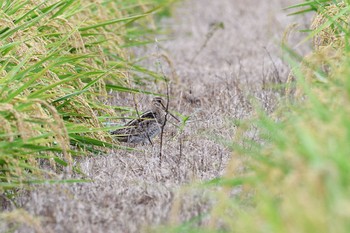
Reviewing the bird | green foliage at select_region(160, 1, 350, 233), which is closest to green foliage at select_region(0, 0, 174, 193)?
the bird

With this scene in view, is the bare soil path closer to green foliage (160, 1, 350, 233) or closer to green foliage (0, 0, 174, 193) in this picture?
green foliage (0, 0, 174, 193)

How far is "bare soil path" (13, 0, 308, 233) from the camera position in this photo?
427 centimetres

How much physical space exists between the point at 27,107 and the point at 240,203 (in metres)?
1.36

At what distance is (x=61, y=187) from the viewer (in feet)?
15.0

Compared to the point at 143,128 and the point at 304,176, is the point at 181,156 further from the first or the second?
the point at 304,176

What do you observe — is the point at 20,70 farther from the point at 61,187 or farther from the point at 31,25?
the point at 61,187

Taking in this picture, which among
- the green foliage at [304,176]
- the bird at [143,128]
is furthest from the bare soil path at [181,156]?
the green foliage at [304,176]

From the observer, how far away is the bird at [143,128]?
5.95 metres

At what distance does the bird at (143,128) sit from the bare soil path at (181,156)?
11 cm

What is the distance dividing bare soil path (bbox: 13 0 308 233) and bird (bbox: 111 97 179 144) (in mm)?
110

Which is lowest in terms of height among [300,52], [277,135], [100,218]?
[300,52]

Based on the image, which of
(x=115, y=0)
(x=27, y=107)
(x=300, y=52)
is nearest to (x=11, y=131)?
(x=27, y=107)

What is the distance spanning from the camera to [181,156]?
17.6ft

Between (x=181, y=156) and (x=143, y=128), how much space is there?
0.67m
